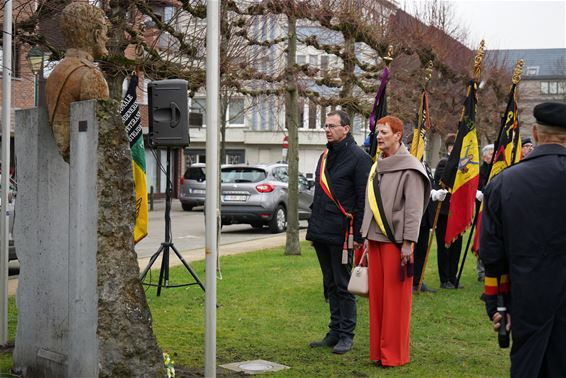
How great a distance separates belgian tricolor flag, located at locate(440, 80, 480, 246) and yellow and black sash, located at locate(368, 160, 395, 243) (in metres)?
3.90

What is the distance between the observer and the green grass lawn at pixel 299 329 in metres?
7.01

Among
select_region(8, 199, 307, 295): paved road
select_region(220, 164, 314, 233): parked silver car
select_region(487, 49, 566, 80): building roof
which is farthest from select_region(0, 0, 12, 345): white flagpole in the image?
select_region(487, 49, 566, 80): building roof

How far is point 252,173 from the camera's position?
22.7m

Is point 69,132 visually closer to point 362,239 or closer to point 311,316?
point 362,239

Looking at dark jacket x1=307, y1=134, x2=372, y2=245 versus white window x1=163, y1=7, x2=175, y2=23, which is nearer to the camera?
dark jacket x1=307, y1=134, x2=372, y2=245

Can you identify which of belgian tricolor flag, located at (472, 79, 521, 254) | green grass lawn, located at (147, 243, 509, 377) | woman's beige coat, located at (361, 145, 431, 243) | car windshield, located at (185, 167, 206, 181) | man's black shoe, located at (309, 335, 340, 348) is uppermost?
belgian tricolor flag, located at (472, 79, 521, 254)

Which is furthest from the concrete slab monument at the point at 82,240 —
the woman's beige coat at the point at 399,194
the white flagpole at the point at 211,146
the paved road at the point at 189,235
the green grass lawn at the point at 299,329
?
the paved road at the point at 189,235

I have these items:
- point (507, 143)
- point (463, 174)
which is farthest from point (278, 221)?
point (463, 174)

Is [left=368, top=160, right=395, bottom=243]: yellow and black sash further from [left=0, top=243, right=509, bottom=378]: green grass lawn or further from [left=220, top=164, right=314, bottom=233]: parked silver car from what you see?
[left=220, top=164, right=314, bottom=233]: parked silver car

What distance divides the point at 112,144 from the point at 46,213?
3.05 feet

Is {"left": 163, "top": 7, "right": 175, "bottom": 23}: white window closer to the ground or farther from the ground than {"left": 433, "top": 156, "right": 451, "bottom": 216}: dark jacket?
farther from the ground

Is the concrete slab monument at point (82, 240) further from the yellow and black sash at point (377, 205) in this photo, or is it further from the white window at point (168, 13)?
the white window at point (168, 13)

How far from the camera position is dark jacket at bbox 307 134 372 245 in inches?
297

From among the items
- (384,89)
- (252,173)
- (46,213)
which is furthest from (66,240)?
(252,173)
